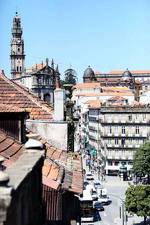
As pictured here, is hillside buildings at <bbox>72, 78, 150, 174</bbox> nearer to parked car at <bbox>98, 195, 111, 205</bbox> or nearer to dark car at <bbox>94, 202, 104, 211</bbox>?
parked car at <bbox>98, 195, 111, 205</bbox>

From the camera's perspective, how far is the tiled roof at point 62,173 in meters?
12.1

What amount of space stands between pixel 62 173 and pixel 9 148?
2.75m

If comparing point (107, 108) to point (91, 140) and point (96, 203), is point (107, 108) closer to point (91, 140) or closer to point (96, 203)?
point (91, 140)

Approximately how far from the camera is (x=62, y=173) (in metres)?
13.6

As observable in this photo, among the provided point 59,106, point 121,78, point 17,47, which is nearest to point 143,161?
point 59,106

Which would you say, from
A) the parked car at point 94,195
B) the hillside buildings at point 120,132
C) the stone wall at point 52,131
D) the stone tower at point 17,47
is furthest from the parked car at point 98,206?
the stone tower at point 17,47

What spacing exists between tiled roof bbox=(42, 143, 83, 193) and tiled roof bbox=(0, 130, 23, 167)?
74 cm

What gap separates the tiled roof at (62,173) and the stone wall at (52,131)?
72 cm

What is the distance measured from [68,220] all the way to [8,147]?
8.75 feet

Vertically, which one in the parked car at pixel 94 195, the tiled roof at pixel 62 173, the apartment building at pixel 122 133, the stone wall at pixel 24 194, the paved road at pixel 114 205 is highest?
the stone wall at pixel 24 194

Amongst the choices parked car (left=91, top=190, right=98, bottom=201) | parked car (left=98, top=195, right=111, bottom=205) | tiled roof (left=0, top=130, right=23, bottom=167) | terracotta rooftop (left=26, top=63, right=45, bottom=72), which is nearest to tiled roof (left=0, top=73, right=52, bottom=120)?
tiled roof (left=0, top=130, right=23, bottom=167)

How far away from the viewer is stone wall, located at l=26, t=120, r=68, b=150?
18.4 meters

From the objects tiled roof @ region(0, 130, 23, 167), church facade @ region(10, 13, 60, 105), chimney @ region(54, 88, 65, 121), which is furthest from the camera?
church facade @ region(10, 13, 60, 105)

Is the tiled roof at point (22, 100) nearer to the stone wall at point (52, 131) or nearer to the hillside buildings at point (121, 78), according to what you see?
the stone wall at point (52, 131)
